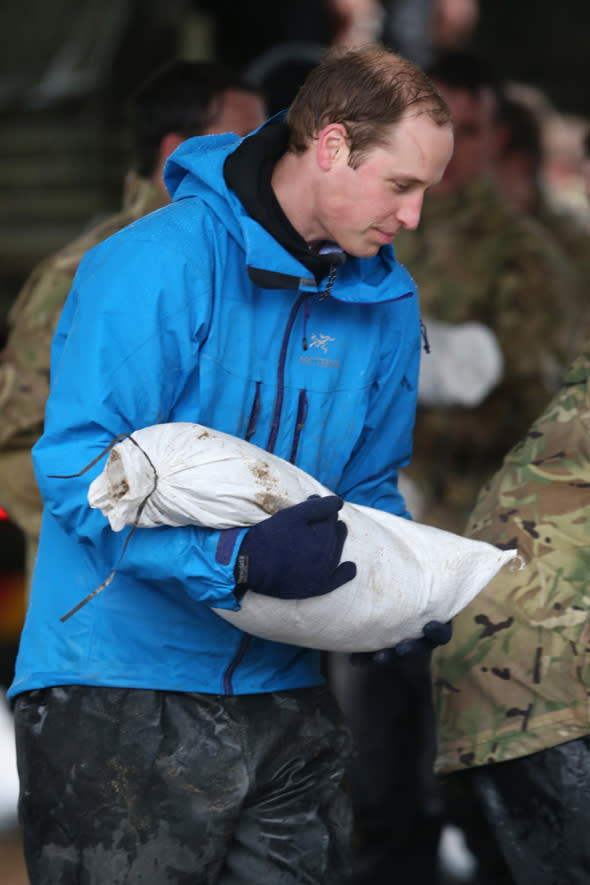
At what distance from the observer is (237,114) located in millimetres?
3498

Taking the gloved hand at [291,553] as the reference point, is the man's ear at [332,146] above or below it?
above

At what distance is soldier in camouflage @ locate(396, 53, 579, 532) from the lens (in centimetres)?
449

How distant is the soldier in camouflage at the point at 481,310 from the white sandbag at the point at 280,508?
2059mm

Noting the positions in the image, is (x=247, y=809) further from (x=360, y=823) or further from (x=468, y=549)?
(x=360, y=823)

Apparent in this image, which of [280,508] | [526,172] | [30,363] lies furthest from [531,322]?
[280,508]

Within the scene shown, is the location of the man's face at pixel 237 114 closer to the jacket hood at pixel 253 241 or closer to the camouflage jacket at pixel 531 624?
the jacket hood at pixel 253 241

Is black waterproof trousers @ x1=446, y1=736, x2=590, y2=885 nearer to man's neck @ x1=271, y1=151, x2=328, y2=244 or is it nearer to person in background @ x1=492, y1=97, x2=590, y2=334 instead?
man's neck @ x1=271, y1=151, x2=328, y2=244

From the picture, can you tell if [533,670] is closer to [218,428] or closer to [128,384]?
[218,428]

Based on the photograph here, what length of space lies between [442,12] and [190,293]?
4.44m

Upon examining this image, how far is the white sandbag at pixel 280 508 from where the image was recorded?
2025 millimetres

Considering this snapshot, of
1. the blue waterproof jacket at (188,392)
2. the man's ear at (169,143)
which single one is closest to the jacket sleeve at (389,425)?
the blue waterproof jacket at (188,392)

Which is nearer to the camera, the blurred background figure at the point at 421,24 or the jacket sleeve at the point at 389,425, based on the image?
the jacket sleeve at the point at 389,425

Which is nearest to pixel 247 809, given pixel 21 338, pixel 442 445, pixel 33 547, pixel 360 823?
pixel 33 547

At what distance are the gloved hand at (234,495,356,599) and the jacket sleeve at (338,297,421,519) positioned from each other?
20.3 inches
